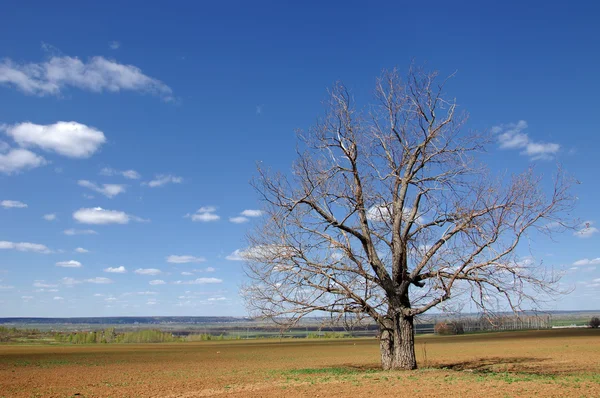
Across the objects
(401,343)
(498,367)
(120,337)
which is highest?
(401,343)

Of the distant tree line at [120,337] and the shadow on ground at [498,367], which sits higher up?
the distant tree line at [120,337]

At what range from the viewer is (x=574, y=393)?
13172 millimetres

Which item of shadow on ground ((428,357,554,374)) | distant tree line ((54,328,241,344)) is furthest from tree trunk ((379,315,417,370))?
distant tree line ((54,328,241,344))

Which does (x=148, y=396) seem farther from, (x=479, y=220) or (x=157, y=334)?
(x=157, y=334)

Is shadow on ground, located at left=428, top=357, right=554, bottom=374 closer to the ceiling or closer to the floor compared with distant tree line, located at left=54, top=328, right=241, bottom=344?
closer to the floor

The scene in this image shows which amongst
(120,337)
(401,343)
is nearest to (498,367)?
(401,343)

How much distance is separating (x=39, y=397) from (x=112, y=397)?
3006 mm

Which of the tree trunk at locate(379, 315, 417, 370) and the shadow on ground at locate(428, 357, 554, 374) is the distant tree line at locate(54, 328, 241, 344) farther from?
the tree trunk at locate(379, 315, 417, 370)

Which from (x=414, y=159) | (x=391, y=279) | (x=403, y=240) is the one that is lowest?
(x=391, y=279)

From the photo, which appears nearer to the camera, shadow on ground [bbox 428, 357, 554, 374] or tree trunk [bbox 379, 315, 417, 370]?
tree trunk [bbox 379, 315, 417, 370]

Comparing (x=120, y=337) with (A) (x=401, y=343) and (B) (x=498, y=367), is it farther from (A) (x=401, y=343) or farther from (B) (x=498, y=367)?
(A) (x=401, y=343)

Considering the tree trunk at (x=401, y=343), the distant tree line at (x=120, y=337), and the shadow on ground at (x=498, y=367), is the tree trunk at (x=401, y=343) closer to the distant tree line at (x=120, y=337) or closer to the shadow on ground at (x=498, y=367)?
the shadow on ground at (x=498, y=367)

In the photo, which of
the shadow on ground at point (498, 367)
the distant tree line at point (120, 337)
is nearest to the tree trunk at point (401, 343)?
the shadow on ground at point (498, 367)

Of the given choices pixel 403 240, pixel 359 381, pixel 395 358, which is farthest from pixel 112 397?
pixel 403 240
